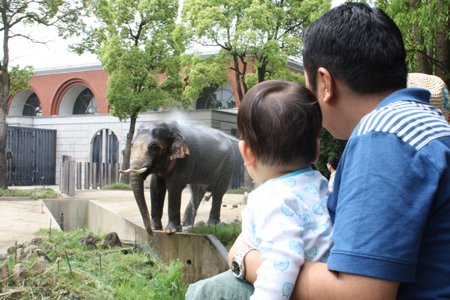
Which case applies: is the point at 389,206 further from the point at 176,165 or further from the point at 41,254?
the point at 176,165

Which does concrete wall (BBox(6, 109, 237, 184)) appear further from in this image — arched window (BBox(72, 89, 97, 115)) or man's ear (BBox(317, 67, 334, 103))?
man's ear (BBox(317, 67, 334, 103))

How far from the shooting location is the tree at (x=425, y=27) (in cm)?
542

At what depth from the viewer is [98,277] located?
336 centimetres

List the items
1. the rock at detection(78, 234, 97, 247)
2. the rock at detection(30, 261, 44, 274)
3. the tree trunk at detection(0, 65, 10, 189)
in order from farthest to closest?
the tree trunk at detection(0, 65, 10, 189) < the rock at detection(78, 234, 97, 247) < the rock at detection(30, 261, 44, 274)

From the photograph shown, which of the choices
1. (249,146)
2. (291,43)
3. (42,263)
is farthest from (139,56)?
(249,146)

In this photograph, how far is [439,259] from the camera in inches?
35.2

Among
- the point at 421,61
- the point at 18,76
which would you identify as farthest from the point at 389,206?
the point at 18,76

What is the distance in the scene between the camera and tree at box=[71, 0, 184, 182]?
14.9m

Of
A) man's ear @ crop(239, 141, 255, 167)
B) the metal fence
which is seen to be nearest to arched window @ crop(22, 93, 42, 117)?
the metal fence

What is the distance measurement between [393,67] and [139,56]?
14.7 meters

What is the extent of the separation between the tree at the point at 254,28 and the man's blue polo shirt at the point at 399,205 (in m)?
13.0

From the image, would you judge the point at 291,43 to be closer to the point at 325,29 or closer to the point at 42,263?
the point at 42,263

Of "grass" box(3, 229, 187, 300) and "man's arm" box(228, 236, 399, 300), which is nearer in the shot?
"man's arm" box(228, 236, 399, 300)

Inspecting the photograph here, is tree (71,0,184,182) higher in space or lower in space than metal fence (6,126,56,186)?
higher
